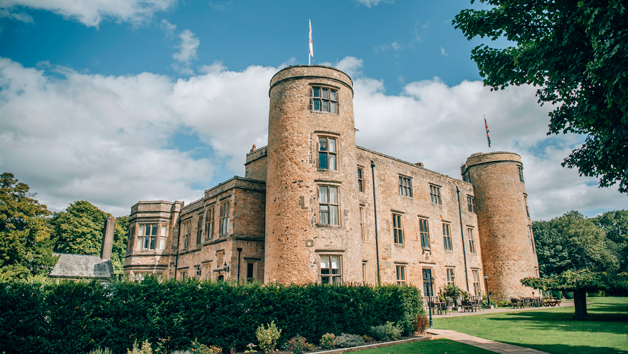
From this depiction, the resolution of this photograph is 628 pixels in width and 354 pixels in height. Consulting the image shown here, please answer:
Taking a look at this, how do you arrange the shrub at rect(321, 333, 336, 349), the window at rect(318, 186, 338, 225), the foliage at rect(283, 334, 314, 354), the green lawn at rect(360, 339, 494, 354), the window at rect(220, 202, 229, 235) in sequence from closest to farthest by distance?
the green lawn at rect(360, 339, 494, 354)
the foliage at rect(283, 334, 314, 354)
the shrub at rect(321, 333, 336, 349)
the window at rect(318, 186, 338, 225)
the window at rect(220, 202, 229, 235)

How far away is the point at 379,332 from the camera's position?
13.5 metres

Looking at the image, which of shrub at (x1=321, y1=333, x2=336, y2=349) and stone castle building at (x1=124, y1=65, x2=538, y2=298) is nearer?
shrub at (x1=321, y1=333, x2=336, y2=349)

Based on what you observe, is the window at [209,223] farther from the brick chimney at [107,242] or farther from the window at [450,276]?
the brick chimney at [107,242]

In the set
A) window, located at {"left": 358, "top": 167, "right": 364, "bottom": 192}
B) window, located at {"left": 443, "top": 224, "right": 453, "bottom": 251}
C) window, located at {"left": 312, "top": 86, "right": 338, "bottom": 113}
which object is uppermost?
window, located at {"left": 312, "top": 86, "right": 338, "bottom": 113}

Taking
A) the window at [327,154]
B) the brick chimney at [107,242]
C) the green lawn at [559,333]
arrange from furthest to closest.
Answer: the brick chimney at [107,242] < the window at [327,154] < the green lawn at [559,333]

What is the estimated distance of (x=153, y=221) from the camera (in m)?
30.0

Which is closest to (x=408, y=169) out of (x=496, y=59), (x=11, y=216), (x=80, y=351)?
(x=496, y=59)

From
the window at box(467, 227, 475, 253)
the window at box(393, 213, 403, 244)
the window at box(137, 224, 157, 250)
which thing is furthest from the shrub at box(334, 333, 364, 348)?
the window at box(467, 227, 475, 253)

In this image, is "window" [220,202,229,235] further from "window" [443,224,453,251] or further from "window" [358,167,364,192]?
"window" [443,224,453,251]

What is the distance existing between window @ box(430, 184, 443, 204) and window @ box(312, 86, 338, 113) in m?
13.2

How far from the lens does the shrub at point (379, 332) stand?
1349 cm

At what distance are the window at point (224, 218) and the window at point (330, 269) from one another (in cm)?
623

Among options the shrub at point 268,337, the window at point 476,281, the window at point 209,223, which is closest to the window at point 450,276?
the window at point 476,281

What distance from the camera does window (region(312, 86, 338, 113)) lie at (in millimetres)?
19297
